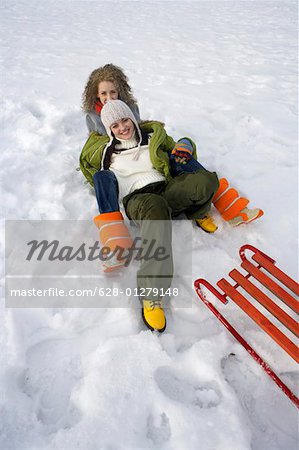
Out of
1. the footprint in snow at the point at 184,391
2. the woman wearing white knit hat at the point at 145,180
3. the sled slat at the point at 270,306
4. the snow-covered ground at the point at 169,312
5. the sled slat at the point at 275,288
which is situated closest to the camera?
the snow-covered ground at the point at 169,312

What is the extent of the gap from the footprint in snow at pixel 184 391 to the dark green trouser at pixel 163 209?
0.47 m

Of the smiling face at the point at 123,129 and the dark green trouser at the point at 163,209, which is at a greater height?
the smiling face at the point at 123,129

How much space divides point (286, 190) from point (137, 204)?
1738mm

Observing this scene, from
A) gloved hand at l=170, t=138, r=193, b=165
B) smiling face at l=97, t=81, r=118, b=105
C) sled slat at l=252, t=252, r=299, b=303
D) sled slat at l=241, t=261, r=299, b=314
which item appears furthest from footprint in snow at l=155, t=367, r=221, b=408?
smiling face at l=97, t=81, r=118, b=105

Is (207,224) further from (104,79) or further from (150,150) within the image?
(104,79)

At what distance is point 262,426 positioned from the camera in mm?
1613

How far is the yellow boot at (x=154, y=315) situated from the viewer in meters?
1.92

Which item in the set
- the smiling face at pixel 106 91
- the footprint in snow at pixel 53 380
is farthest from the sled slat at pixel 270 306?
the smiling face at pixel 106 91

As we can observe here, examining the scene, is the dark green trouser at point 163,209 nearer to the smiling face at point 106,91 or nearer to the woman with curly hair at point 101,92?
the woman with curly hair at point 101,92

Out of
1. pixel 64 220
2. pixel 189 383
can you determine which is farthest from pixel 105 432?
pixel 64 220

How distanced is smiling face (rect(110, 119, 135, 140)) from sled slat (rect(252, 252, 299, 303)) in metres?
1.45

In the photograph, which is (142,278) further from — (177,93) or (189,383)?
(177,93)

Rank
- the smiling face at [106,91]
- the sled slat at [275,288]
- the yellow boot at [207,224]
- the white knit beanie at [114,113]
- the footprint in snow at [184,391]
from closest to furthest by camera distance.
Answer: the footprint in snow at [184,391] < the sled slat at [275,288] < the white knit beanie at [114,113] < the yellow boot at [207,224] < the smiling face at [106,91]

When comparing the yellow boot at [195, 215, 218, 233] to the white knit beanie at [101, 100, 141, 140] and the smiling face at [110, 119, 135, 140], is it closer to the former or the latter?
the smiling face at [110, 119, 135, 140]
